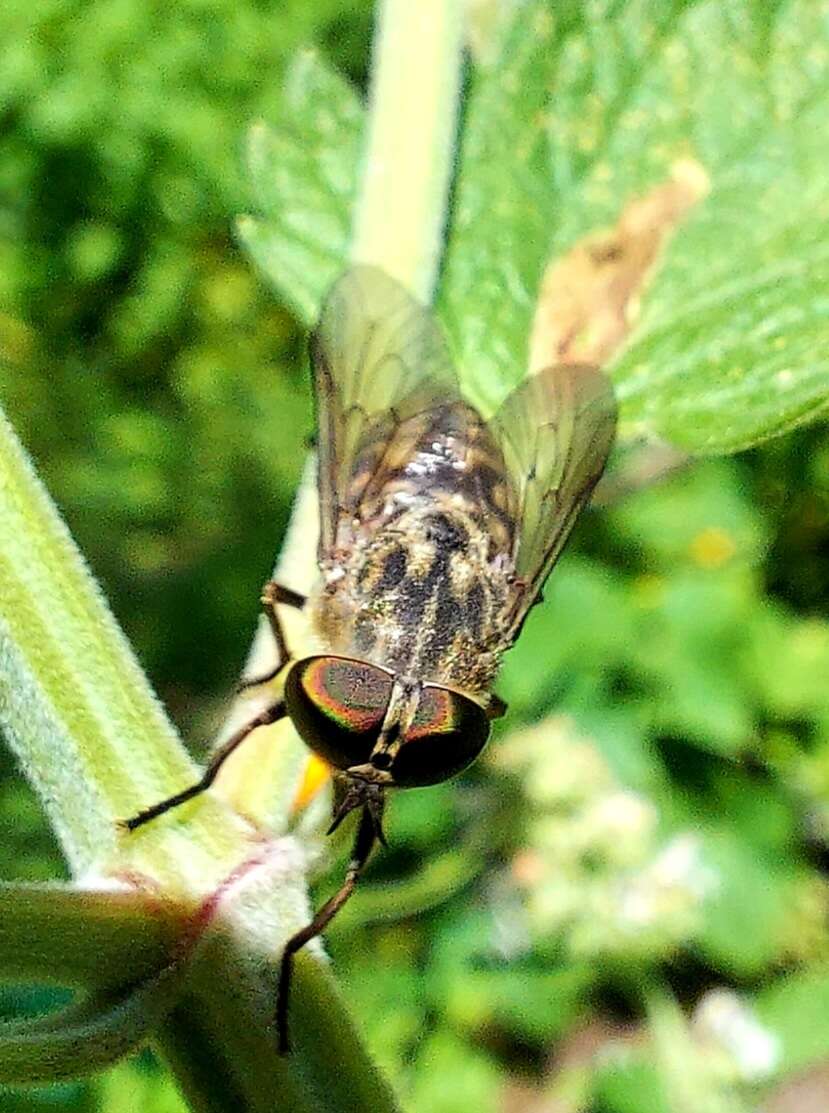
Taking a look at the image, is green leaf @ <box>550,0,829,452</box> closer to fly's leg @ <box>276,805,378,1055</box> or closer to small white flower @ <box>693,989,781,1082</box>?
fly's leg @ <box>276,805,378,1055</box>

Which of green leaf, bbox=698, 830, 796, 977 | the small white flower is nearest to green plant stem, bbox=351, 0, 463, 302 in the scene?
the small white flower

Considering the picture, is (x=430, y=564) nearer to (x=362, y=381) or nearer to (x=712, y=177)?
(x=362, y=381)

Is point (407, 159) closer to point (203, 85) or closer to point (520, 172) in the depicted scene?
point (520, 172)

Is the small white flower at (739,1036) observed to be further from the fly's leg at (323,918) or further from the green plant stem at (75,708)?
the green plant stem at (75,708)

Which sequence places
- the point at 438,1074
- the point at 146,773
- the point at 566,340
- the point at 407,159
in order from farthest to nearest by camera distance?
the point at 438,1074 < the point at 566,340 < the point at 407,159 < the point at 146,773

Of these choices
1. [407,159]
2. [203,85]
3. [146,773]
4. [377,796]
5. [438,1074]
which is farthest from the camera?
[203,85]

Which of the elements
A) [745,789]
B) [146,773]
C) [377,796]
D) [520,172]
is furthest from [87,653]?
[745,789]

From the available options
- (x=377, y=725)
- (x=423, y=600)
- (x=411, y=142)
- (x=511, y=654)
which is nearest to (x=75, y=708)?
(x=377, y=725)

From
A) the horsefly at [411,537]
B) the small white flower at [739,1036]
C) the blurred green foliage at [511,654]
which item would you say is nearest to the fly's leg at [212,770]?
the horsefly at [411,537]
